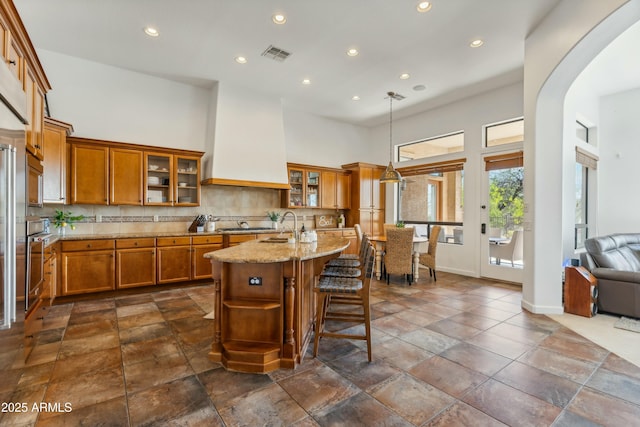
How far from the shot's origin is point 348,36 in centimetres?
379

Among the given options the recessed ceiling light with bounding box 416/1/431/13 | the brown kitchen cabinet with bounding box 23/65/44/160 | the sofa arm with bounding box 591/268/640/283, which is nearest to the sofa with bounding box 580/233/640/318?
the sofa arm with bounding box 591/268/640/283

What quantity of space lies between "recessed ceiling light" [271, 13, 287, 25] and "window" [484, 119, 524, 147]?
424 cm

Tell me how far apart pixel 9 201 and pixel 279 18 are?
10.2 feet

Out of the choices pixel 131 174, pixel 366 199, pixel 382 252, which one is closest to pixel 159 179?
pixel 131 174

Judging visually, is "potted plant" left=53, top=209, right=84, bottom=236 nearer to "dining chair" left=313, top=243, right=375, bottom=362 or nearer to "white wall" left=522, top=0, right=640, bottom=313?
"dining chair" left=313, top=243, right=375, bottom=362

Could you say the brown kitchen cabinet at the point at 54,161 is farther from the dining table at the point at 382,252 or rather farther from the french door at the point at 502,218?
the french door at the point at 502,218

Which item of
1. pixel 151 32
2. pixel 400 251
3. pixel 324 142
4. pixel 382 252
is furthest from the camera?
pixel 324 142

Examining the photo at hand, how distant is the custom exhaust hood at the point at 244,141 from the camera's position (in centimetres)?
523

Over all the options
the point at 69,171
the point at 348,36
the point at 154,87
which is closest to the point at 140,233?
the point at 69,171

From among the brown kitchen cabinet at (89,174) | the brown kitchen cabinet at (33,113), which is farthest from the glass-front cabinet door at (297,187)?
the brown kitchen cabinet at (33,113)

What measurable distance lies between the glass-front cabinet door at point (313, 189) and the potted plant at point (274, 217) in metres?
0.75

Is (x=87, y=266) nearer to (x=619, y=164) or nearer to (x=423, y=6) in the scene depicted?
(x=423, y=6)

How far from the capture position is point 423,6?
10.5 feet

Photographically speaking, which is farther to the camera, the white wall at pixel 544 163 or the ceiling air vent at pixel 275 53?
the ceiling air vent at pixel 275 53
